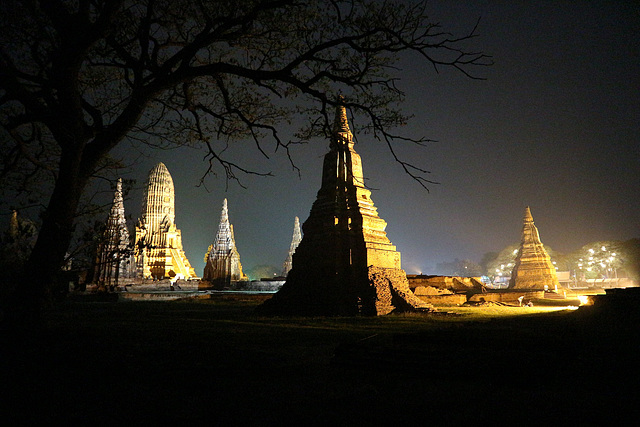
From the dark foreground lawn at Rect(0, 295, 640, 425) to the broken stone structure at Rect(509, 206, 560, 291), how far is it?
35.8m

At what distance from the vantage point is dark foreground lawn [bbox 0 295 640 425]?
3.39 meters

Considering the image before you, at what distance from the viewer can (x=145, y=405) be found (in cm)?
358

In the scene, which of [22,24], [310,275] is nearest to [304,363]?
[22,24]

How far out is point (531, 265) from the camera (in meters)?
39.2

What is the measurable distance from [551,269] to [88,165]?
42.4 m

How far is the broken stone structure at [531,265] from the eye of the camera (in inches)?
1502

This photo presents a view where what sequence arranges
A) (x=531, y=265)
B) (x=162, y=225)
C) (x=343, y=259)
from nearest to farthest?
(x=343, y=259)
(x=531, y=265)
(x=162, y=225)

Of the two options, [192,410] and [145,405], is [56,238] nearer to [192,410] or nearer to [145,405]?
[145,405]

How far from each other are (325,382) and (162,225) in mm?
54133

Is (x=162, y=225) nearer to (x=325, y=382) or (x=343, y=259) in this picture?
(x=343, y=259)

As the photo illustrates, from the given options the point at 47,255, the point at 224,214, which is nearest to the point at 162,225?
the point at 224,214

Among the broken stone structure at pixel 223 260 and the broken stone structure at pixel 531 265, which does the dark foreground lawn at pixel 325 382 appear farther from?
the broken stone structure at pixel 223 260

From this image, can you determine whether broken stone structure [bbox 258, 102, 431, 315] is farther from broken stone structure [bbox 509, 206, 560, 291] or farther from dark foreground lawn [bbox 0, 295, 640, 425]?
broken stone structure [bbox 509, 206, 560, 291]

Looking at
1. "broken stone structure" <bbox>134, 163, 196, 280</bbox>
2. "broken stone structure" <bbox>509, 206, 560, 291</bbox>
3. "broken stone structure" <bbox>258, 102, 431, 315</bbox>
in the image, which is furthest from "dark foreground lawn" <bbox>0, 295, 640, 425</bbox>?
"broken stone structure" <bbox>134, 163, 196, 280</bbox>
